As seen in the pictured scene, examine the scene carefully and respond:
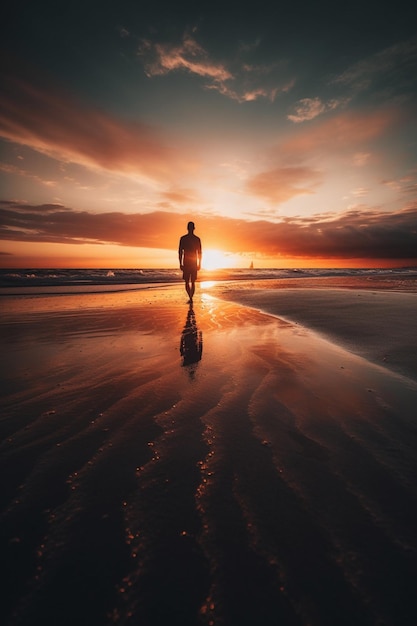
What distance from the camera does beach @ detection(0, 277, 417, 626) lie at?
3.45 feet

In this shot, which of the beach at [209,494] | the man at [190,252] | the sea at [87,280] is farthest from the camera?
the sea at [87,280]

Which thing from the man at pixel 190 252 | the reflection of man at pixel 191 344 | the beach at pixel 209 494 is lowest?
the reflection of man at pixel 191 344

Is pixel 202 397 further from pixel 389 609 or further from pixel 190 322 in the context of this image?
pixel 190 322

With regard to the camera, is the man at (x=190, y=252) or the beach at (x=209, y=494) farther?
the man at (x=190, y=252)

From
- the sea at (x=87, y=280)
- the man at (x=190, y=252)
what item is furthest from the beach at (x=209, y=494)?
the sea at (x=87, y=280)

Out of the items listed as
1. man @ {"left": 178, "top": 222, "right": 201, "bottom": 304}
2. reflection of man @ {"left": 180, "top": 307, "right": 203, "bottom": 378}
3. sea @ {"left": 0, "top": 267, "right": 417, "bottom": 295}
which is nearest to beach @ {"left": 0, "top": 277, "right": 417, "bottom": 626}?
reflection of man @ {"left": 180, "top": 307, "right": 203, "bottom": 378}

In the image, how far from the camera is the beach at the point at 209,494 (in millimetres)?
1053

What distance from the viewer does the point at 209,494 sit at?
1562 mm

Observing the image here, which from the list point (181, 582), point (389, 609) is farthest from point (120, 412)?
point (389, 609)

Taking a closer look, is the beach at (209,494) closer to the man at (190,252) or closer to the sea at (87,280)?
the man at (190,252)

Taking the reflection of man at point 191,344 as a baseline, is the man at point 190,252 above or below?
above

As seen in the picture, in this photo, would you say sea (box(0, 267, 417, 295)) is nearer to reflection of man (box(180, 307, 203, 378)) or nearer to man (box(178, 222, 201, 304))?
man (box(178, 222, 201, 304))

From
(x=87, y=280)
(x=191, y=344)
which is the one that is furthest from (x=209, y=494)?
(x=87, y=280)

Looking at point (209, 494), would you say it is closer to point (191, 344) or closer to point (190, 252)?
point (191, 344)
